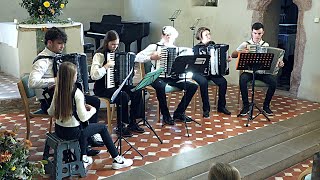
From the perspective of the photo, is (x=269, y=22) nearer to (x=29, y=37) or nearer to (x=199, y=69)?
(x=199, y=69)

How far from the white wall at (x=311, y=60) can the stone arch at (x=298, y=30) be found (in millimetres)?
69

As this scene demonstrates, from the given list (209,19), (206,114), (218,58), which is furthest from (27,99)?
(209,19)

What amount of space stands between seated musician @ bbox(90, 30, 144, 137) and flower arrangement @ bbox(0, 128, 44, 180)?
2.01 metres

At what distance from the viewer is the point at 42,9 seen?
7.00 metres

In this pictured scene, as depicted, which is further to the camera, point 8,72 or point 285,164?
point 8,72

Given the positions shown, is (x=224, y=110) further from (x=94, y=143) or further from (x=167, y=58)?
(x=94, y=143)

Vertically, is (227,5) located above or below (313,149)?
above

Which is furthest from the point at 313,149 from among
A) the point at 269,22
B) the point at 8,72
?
the point at 8,72

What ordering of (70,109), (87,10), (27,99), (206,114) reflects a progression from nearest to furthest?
(70,109) → (27,99) → (206,114) → (87,10)

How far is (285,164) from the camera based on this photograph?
15.7 ft

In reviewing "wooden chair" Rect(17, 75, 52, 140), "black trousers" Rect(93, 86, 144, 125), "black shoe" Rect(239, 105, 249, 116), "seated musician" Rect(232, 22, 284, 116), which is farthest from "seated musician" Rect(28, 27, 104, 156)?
"seated musician" Rect(232, 22, 284, 116)

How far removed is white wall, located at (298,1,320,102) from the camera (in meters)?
7.07

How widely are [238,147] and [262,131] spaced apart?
2.16 ft

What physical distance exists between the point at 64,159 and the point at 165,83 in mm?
2027
